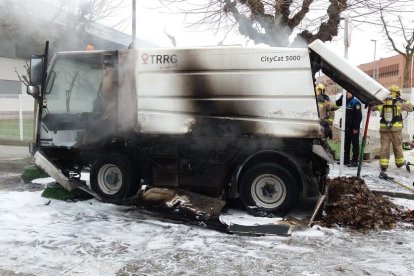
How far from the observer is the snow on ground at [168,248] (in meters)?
3.83

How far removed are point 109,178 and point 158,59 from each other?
191 cm

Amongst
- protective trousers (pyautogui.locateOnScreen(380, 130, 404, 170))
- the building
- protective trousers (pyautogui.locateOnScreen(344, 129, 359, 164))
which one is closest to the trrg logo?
protective trousers (pyautogui.locateOnScreen(380, 130, 404, 170))

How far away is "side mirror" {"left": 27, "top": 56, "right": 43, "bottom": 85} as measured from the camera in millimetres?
6258

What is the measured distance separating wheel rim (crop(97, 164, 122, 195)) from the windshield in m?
0.91

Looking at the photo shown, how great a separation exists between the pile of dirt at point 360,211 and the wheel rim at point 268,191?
24.9 inches

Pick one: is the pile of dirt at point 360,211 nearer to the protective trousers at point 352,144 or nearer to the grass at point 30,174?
the protective trousers at point 352,144

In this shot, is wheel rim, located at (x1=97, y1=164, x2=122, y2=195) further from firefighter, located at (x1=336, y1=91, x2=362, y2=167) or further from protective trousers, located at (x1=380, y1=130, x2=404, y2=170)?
firefighter, located at (x1=336, y1=91, x2=362, y2=167)

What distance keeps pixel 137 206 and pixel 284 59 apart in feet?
9.28

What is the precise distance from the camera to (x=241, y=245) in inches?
177

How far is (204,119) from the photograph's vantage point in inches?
219

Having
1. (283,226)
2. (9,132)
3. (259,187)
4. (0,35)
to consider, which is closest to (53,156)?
(259,187)

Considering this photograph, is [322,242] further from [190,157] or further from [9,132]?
[9,132]

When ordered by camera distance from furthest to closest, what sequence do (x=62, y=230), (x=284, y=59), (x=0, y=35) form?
(x=0, y=35) < (x=284, y=59) < (x=62, y=230)

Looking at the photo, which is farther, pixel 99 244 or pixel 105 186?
pixel 105 186
